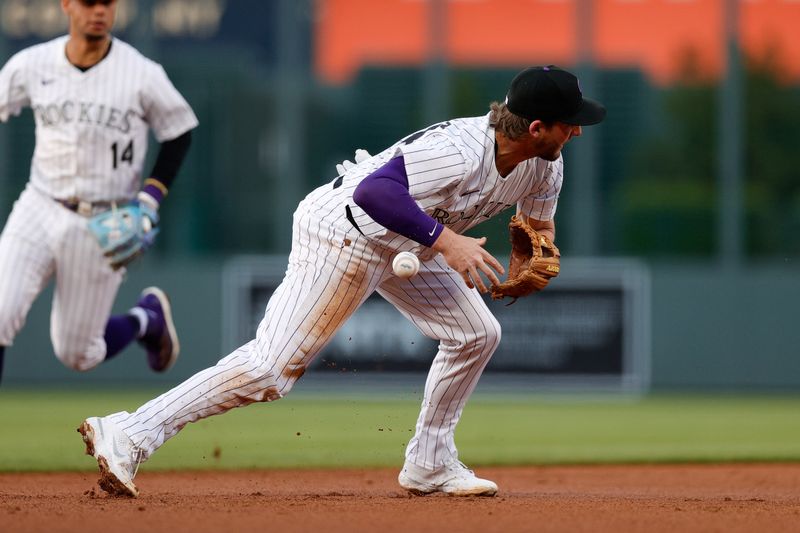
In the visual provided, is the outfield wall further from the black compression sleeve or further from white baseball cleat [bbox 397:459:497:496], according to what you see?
white baseball cleat [bbox 397:459:497:496]

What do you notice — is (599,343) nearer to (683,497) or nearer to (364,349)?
(364,349)

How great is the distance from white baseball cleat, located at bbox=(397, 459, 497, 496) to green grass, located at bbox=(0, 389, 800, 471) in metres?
1.48

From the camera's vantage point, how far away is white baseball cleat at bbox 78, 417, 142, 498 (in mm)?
4621

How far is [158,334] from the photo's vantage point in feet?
22.8

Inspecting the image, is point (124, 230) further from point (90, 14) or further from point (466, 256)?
point (466, 256)

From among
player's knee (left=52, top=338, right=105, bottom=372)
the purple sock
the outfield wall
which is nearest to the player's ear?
player's knee (left=52, top=338, right=105, bottom=372)

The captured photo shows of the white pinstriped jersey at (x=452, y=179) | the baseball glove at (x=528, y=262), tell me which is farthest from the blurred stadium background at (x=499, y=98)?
the white pinstriped jersey at (x=452, y=179)

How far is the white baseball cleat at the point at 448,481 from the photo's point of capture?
5133 millimetres

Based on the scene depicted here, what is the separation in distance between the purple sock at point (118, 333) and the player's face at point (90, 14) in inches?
60.5

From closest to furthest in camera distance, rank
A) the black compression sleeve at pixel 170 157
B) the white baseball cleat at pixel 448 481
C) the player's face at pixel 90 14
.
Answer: the white baseball cleat at pixel 448 481
the player's face at pixel 90 14
the black compression sleeve at pixel 170 157

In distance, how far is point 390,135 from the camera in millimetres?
13281

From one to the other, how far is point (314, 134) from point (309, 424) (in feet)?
14.7

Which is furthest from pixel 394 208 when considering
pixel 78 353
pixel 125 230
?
pixel 78 353

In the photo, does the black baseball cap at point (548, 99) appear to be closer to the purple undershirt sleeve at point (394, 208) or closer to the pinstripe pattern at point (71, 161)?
the purple undershirt sleeve at point (394, 208)
